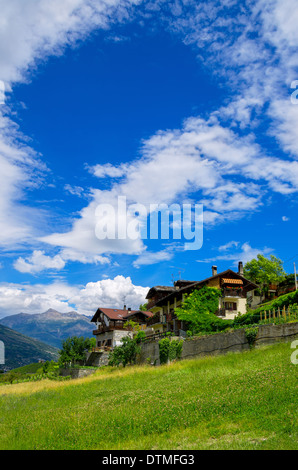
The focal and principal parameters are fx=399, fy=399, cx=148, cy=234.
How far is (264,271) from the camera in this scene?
69.9 m

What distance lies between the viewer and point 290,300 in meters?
37.2

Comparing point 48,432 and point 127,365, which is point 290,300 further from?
point 48,432

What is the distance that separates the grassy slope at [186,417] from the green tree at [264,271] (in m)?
45.6

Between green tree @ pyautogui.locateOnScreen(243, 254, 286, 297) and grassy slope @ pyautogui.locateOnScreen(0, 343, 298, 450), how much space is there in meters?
45.6

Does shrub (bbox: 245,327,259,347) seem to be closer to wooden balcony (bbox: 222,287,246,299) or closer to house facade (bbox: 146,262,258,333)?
house facade (bbox: 146,262,258,333)

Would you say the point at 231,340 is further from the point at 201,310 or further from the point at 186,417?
the point at 201,310

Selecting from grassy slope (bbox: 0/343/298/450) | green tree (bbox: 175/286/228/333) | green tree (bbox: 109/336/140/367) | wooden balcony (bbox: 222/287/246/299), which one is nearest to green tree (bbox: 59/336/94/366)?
green tree (bbox: 109/336/140/367)

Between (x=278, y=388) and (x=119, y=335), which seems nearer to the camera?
(x=278, y=388)

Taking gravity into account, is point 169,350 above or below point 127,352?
above

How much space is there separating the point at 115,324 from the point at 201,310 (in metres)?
34.2

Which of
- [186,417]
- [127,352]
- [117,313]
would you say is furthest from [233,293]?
[186,417]
